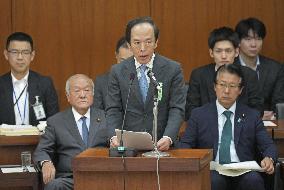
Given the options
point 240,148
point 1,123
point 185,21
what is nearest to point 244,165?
point 240,148

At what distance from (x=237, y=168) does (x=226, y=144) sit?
9.9 inches

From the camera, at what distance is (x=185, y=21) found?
23.4 feet

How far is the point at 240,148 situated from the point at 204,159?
1.19 m

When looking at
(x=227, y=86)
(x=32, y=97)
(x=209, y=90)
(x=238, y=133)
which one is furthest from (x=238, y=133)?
(x=32, y=97)

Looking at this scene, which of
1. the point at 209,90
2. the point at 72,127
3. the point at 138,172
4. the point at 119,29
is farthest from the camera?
the point at 119,29

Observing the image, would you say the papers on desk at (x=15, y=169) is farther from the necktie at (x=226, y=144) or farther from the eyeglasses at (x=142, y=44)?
the eyeglasses at (x=142, y=44)

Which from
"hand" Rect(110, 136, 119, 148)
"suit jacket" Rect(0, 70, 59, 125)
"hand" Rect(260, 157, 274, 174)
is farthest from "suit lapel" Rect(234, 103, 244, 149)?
"suit jacket" Rect(0, 70, 59, 125)

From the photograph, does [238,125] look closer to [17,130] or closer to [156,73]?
[156,73]

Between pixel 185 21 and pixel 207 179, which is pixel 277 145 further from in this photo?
pixel 185 21

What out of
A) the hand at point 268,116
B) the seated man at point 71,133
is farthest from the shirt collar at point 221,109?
the hand at point 268,116

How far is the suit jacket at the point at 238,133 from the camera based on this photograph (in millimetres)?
4918

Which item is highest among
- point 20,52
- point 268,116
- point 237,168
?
point 20,52

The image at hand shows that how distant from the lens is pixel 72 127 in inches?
199

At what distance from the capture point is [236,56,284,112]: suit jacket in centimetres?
631
